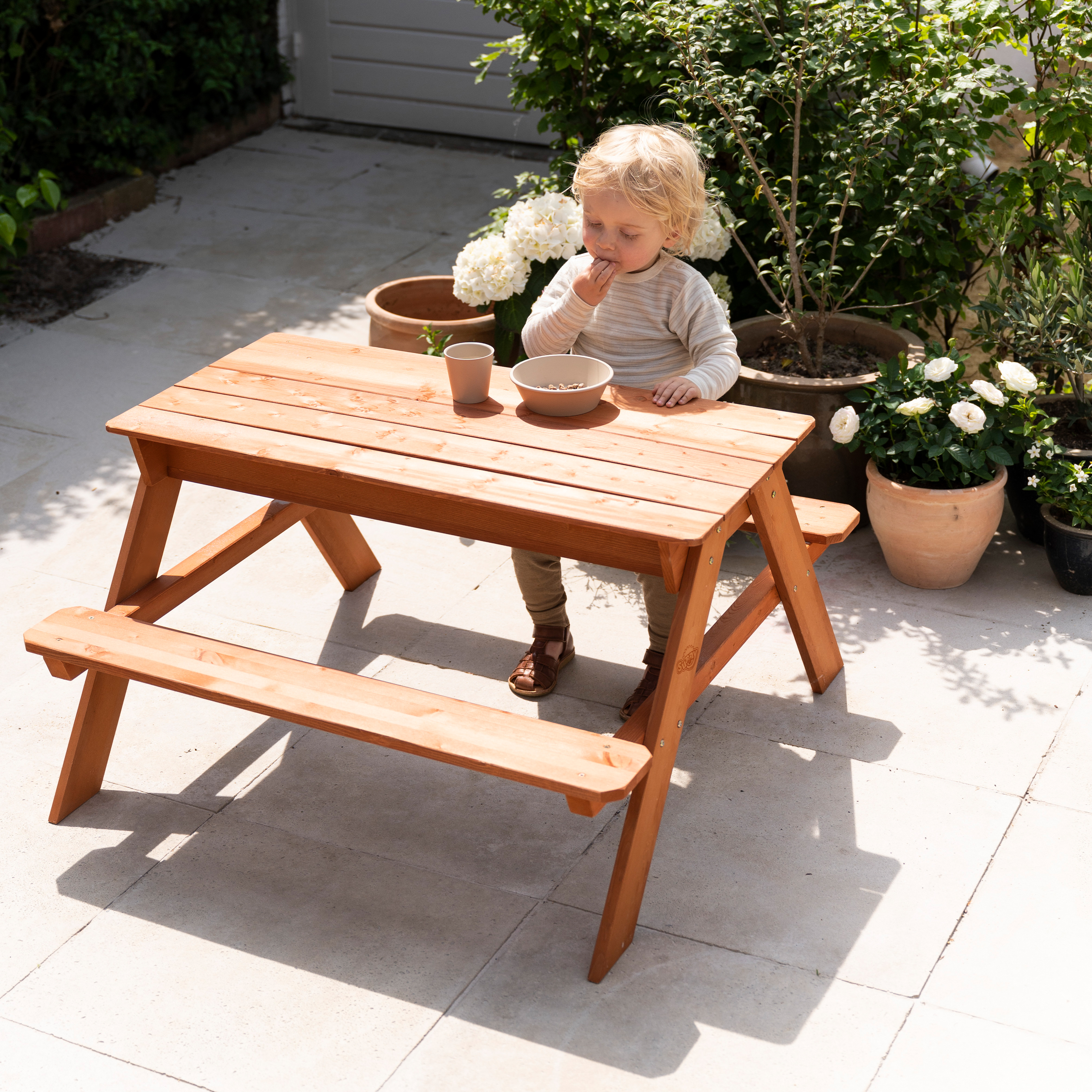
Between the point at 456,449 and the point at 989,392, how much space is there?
1572 mm

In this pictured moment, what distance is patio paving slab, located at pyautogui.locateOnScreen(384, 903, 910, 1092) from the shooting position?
7.00 feet

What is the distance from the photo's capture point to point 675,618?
2318 mm

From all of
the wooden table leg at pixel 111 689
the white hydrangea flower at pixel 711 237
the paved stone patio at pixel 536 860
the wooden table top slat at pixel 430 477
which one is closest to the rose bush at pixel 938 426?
the paved stone patio at pixel 536 860

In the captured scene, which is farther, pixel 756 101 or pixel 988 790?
pixel 756 101

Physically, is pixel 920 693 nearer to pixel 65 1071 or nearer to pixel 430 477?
pixel 430 477

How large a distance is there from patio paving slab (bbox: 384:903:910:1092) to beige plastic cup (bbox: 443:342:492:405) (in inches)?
43.5

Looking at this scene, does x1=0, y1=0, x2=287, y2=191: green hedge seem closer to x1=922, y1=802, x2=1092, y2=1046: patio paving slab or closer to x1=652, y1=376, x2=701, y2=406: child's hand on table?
x1=652, y1=376, x2=701, y2=406: child's hand on table

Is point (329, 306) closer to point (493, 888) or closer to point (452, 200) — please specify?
point (452, 200)

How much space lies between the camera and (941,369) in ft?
10.7

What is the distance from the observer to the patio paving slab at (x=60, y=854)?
96.2 inches

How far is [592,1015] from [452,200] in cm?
506

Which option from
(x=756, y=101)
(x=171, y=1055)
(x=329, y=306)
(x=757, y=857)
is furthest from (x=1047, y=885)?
(x=329, y=306)

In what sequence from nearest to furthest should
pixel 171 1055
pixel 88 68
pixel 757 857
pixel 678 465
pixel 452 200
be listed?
1. pixel 171 1055
2. pixel 678 465
3. pixel 757 857
4. pixel 88 68
5. pixel 452 200

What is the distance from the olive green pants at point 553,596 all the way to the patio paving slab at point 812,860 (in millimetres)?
280
